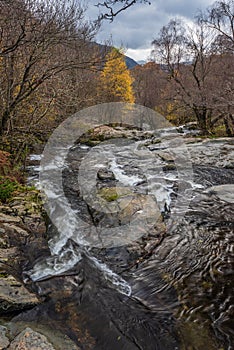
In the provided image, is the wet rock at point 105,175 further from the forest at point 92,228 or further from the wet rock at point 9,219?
the wet rock at point 9,219

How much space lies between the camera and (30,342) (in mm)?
2664

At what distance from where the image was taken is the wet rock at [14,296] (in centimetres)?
324

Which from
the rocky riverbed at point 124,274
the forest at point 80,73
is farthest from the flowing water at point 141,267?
the forest at point 80,73

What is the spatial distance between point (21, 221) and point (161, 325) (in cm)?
323

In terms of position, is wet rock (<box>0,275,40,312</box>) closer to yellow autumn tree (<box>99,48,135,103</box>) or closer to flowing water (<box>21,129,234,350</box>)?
flowing water (<box>21,129,234,350</box>)

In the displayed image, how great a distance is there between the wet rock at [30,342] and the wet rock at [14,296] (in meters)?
0.48

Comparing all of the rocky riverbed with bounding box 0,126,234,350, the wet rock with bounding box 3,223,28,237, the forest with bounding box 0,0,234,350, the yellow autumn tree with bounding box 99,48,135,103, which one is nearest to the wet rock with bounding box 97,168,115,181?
the forest with bounding box 0,0,234,350

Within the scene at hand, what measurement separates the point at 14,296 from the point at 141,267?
203 centimetres

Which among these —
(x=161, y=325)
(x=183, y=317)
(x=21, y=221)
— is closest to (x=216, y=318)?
(x=183, y=317)

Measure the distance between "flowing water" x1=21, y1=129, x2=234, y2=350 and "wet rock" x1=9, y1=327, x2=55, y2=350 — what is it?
38 centimetres

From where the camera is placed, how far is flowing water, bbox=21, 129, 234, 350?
10.6 feet

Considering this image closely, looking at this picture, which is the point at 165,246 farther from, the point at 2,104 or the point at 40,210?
the point at 2,104

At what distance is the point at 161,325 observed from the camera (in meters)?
3.34

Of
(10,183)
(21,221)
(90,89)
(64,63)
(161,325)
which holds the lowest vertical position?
(161,325)
